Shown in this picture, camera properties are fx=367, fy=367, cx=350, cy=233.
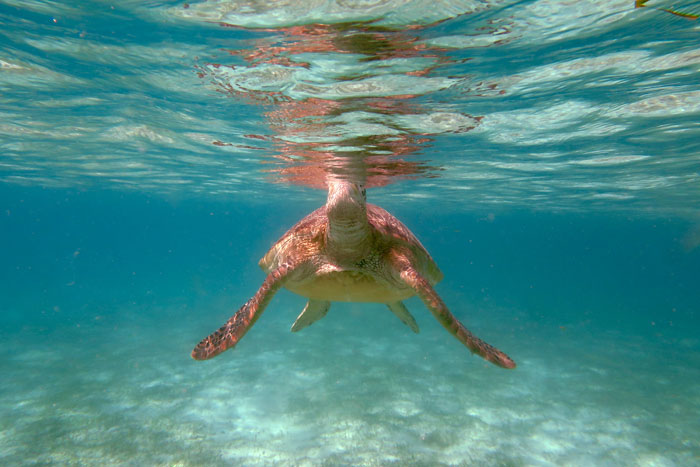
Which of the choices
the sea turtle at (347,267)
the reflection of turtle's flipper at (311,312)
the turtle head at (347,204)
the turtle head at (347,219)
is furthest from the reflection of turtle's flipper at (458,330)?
the reflection of turtle's flipper at (311,312)

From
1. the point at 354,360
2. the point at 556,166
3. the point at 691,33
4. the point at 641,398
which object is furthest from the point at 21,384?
the point at 556,166

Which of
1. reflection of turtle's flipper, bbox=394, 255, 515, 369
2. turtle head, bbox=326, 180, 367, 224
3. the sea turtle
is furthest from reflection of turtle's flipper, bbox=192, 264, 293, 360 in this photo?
reflection of turtle's flipper, bbox=394, 255, 515, 369

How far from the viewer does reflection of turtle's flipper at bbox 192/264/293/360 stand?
4.39m

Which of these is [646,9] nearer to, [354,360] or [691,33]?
[691,33]

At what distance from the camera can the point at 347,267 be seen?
558 cm

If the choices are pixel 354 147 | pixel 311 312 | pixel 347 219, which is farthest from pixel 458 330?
pixel 354 147

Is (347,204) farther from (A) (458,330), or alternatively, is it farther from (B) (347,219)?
(A) (458,330)

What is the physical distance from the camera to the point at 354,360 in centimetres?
1625

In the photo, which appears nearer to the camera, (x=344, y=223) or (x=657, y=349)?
(x=344, y=223)

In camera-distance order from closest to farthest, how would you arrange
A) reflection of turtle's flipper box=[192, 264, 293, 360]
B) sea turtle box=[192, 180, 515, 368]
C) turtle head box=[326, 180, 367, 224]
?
reflection of turtle's flipper box=[192, 264, 293, 360] → sea turtle box=[192, 180, 515, 368] → turtle head box=[326, 180, 367, 224]

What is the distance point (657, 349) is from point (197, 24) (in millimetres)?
27381

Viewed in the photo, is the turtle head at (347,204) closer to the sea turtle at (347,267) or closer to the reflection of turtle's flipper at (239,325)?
the sea turtle at (347,267)

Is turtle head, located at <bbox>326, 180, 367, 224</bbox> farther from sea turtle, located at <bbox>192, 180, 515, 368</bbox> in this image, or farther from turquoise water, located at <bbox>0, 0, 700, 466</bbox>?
turquoise water, located at <bbox>0, 0, 700, 466</bbox>

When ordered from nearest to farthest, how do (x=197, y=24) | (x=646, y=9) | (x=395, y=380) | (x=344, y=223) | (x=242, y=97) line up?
(x=344, y=223) → (x=646, y=9) → (x=197, y=24) → (x=242, y=97) → (x=395, y=380)
